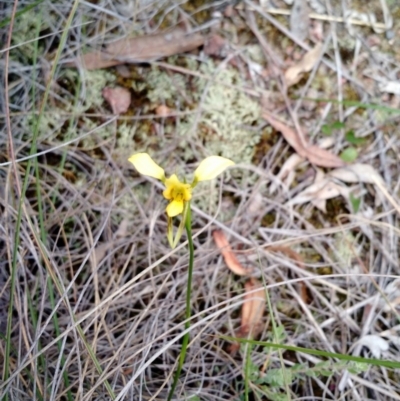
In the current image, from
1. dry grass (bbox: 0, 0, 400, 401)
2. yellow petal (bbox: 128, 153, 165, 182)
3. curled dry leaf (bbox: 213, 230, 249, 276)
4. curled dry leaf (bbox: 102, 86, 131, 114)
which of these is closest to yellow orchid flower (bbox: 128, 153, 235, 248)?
yellow petal (bbox: 128, 153, 165, 182)

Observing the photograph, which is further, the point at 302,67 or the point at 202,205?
the point at 302,67

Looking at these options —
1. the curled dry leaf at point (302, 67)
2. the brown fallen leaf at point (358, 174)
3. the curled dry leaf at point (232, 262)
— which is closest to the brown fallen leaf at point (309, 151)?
the brown fallen leaf at point (358, 174)

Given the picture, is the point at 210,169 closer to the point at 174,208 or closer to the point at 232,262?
the point at 174,208

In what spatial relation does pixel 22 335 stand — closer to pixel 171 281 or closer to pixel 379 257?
pixel 171 281

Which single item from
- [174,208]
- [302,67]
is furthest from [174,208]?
[302,67]

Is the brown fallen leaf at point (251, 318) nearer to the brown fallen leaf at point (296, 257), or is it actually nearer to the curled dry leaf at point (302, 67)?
the brown fallen leaf at point (296, 257)

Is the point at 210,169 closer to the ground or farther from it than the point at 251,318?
farther from it
